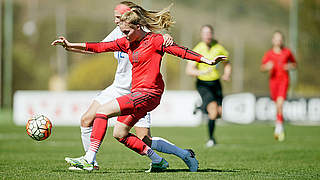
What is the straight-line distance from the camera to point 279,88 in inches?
655

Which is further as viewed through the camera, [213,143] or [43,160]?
[213,143]

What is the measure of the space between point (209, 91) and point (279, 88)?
3.57 m

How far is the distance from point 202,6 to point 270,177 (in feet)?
562

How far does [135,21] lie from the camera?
25.8 ft

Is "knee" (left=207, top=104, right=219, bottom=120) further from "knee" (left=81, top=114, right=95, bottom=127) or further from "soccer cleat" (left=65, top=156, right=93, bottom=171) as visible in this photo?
"soccer cleat" (left=65, top=156, right=93, bottom=171)

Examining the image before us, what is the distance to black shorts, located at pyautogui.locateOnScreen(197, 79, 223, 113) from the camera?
13.7 metres

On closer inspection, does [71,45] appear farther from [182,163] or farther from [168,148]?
[182,163]

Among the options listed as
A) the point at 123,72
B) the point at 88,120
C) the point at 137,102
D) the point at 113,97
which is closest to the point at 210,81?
the point at 123,72

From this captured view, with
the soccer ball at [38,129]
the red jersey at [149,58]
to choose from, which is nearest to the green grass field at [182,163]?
the soccer ball at [38,129]

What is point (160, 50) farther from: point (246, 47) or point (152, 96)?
point (246, 47)

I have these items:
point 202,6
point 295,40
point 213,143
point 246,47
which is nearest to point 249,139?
point 213,143

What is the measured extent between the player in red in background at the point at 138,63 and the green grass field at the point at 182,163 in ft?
2.10

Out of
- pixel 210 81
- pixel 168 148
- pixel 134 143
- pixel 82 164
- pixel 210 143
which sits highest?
pixel 210 81

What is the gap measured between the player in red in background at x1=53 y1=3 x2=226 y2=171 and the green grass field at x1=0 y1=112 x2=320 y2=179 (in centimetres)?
64
